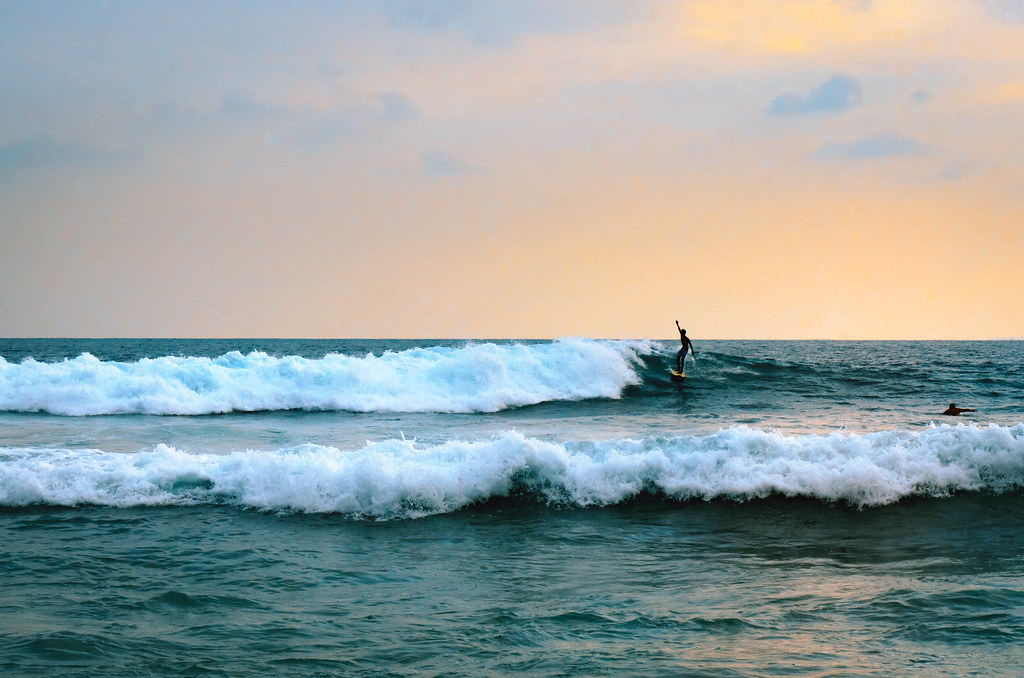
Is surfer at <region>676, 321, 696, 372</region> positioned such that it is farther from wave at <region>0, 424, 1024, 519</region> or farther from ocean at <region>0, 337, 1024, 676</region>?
wave at <region>0, 424, 1024, 519</region>

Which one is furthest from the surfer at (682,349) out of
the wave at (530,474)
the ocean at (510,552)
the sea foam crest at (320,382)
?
the wave at (530,474)

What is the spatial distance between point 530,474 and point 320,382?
13905 millimetres

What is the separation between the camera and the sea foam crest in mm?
20438

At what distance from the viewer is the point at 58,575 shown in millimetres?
6484

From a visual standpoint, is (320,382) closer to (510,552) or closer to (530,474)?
(530,474)

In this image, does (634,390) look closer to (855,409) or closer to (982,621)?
(855,409)

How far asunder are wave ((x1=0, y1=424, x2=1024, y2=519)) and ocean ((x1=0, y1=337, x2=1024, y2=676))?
0.03m

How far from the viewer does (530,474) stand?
10.1m

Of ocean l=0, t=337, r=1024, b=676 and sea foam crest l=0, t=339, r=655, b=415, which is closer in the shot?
ocean l=0, t=337, r=1024, b=676

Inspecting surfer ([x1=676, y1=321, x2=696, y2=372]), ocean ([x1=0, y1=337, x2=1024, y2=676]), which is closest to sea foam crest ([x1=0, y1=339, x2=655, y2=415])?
surfer ([x1=676, y1=321, x2=696, y2=372])

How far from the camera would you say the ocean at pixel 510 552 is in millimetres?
4934

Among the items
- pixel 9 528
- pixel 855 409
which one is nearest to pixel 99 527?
pixel 9 528

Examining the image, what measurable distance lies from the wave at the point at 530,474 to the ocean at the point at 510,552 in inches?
1.3

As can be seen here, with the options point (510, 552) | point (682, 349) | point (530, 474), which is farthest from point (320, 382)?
point (510, 552)
